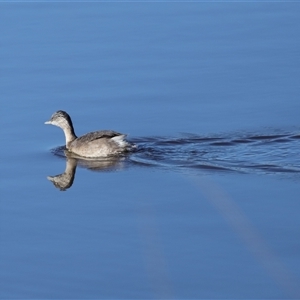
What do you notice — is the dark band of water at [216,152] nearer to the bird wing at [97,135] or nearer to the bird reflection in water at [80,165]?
the bird reflection in water at [80,165]

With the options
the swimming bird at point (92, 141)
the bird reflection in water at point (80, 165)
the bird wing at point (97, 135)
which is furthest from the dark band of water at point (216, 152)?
the bird wing at point (97, 135)

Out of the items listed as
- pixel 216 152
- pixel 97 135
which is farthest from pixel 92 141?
pixel 216 152

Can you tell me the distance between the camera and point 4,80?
14547 millimetres

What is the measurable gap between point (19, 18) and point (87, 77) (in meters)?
3.84

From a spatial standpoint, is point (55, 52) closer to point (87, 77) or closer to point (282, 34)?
point (87, 77)

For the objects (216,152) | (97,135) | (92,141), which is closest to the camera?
(216,152)

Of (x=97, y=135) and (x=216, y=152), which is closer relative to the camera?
(x=216, y=152)

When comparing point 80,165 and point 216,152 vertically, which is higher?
point 216,152

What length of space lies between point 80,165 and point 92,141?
369 millimetres

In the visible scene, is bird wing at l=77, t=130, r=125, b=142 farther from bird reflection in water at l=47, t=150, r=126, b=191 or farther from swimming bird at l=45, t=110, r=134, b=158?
bird reflection in water at l=47, t=150, r=126, b=191

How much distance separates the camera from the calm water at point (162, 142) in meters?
7.84

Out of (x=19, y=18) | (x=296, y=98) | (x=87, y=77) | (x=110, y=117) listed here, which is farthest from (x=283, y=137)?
(x=19, y=18)

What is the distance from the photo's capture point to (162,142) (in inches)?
491

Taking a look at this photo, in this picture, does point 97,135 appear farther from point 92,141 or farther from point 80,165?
point 80,165
